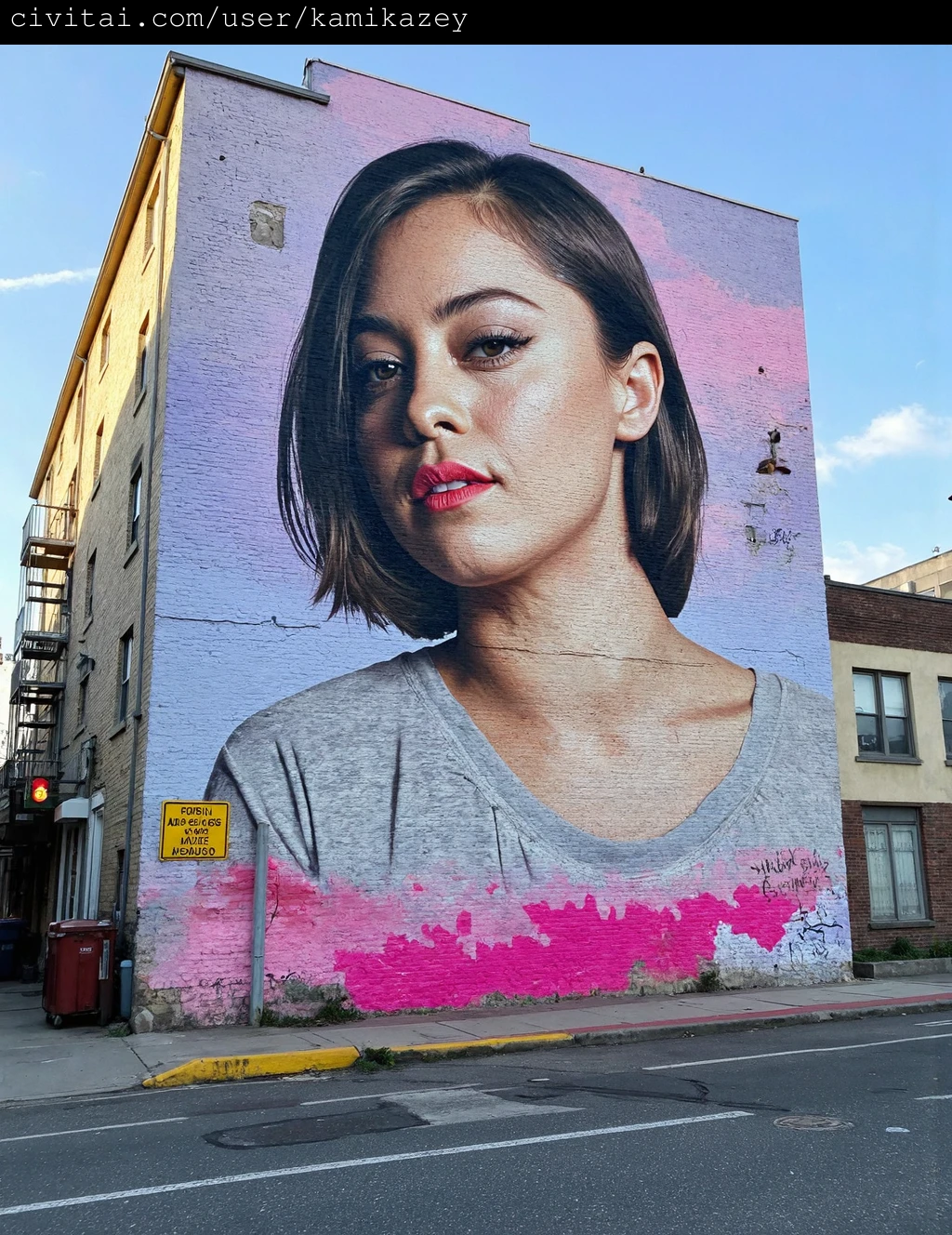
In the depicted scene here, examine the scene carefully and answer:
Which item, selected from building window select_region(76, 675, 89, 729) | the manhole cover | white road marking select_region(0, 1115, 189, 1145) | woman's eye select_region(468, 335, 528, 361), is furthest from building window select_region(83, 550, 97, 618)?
the manhole cover

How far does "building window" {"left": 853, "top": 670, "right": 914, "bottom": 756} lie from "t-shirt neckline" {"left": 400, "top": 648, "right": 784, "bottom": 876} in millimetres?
4411

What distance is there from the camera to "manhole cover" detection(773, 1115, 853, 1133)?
7195 millimetres

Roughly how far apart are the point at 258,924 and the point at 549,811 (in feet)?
15.1

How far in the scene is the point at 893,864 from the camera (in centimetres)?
2012

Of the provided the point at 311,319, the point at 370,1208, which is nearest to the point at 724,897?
the point at 311,319

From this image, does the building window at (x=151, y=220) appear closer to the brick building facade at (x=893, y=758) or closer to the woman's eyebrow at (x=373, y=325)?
the woman's eyebrow at (x=373, y=325)

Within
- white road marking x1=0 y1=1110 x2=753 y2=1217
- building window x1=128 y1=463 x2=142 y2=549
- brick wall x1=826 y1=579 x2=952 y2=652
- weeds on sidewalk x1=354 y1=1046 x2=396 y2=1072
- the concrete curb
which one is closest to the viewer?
white road marking x1=0 y1=1110 x2=753 y2=1217

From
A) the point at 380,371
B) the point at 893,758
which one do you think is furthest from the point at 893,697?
the point at 380,371

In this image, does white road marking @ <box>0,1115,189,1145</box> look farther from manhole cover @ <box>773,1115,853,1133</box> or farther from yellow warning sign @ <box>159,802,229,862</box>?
yellow warning sign @ <box>159,802,229,862</box>

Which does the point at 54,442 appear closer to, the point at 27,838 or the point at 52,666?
the point at 52,666

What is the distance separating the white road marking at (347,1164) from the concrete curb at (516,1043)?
4357 millimetres

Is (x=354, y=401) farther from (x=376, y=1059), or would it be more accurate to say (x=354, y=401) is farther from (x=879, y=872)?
(x=879, y=872)

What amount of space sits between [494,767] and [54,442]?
20.9m

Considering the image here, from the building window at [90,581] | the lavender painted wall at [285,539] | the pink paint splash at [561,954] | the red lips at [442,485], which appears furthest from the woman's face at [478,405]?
the building window at [90,581]
